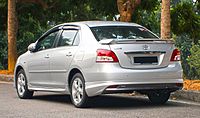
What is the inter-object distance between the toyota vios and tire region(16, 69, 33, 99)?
0.95 meters

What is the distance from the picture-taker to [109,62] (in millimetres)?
8133

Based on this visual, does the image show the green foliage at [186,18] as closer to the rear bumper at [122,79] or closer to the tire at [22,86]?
the tire at [22,86]

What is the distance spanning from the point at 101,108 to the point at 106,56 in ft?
3.24

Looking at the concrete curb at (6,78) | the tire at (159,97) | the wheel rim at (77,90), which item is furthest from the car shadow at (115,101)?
the concrete curb at (6,78)

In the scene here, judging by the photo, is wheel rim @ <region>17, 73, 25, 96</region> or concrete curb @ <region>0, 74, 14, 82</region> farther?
concrete curb @ <region>0, 74, 14, 82</region>

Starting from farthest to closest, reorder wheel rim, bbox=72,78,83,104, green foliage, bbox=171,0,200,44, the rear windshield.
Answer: green foliage, bbox=171,0,200,44 < the rear windshield < wheel rim, bbox=72,78,83,104

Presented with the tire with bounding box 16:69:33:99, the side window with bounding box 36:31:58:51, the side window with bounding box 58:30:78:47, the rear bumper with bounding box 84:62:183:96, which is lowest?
the tire with bounding box 16:69:33:99

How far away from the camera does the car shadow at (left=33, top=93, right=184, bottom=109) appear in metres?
8.84

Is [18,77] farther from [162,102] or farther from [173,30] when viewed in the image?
[173,30]

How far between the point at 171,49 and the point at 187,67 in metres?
59.3

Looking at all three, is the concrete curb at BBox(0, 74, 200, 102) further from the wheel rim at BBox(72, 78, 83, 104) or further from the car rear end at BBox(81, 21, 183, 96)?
the wheel rim at BBox(72, 78, 83, 104)

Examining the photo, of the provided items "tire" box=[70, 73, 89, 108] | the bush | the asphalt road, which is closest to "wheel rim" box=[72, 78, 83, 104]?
"tire" box=[70, 73, 89, 108]

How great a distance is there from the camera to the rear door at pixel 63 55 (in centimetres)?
893

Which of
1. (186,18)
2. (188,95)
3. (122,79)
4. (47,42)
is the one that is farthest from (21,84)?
(186,18)
